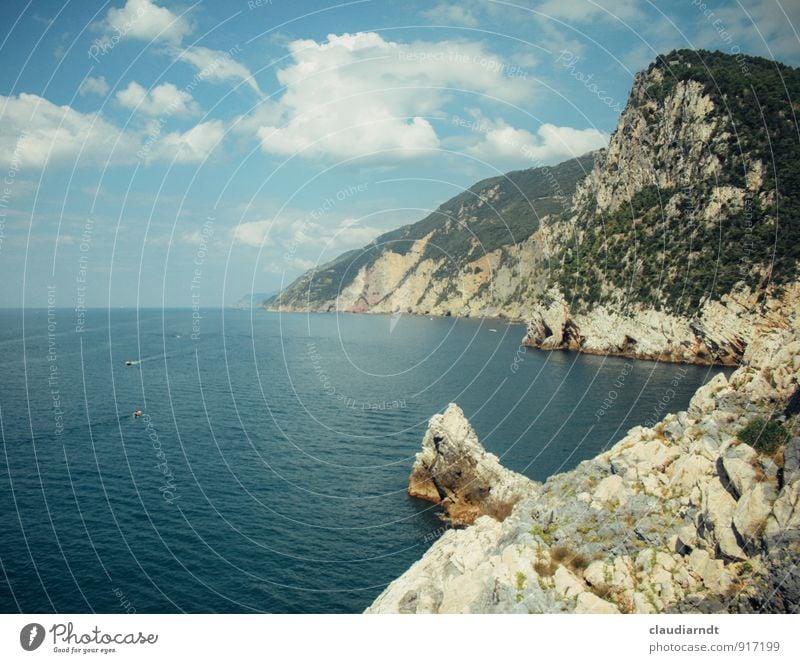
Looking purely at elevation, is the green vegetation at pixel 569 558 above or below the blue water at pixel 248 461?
above

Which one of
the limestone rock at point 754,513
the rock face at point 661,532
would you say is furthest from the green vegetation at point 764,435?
the limestone rock at point 754,513

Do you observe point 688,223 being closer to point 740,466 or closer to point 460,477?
point 460,477

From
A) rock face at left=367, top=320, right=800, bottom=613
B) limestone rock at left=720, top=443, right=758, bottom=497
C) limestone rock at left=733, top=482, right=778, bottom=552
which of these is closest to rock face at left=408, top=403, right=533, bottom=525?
rock face at left=367, top=320, right=800, bottom=613

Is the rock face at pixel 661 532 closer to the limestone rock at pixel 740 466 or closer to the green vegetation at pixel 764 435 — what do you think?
the limestone rock at pixel 740 466

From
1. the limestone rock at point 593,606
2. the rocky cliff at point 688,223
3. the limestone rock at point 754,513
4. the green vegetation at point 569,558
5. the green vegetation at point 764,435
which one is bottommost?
the limestone rock at point 593,606

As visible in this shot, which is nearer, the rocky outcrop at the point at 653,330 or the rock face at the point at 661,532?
the rock face at the point at 661,532
